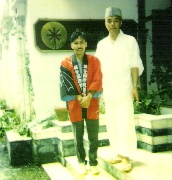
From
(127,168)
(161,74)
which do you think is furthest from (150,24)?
(127,168)

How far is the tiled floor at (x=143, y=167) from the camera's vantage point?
4039 millimetres

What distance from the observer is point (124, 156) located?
14.3 ft

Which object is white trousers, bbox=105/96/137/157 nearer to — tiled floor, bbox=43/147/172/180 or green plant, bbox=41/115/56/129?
tiled floor, bbox=43/147/172/180

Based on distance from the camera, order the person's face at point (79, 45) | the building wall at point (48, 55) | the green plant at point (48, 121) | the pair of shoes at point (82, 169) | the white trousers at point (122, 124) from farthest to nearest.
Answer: the building wall at point (48, 55) < the green plant at point (48, 121) < the pair of shoes at point (82, 169) < the white trousers at point (122, 124) < the person's face at point (79, 45)

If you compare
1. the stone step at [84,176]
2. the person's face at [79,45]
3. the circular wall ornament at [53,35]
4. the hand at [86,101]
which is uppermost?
the circular wall ornament at [53,35]

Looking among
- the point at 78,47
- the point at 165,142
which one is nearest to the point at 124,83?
the point at 78,47

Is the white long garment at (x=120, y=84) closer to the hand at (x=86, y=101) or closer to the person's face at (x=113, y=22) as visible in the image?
the person's face at (x=113, y=22)

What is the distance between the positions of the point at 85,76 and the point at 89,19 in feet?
12.6

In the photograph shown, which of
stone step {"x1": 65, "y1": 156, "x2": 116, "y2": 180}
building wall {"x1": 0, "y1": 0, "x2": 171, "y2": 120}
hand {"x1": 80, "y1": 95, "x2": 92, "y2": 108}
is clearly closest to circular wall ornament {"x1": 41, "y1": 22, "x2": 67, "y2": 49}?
building wall {"x1": 0, "y1": 0, "x2": 171, "y2": 120}

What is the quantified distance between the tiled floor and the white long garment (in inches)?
15.3

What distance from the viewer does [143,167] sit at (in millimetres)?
4426

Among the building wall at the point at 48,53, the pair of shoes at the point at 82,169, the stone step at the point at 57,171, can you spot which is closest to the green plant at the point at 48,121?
the building wall at the point at 48,53

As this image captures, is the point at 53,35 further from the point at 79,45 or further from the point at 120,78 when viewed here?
the point at 120,78

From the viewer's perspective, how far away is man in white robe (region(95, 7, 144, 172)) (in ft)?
13.8
